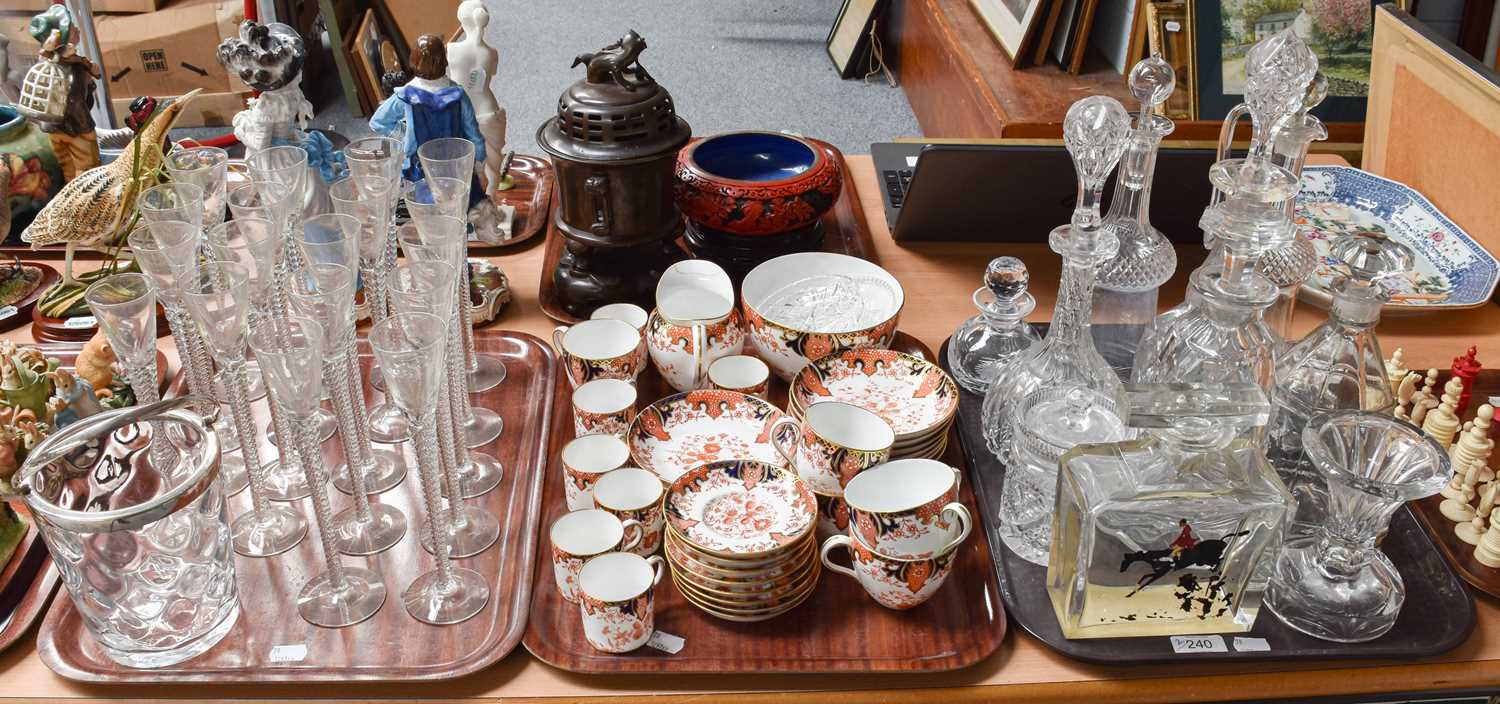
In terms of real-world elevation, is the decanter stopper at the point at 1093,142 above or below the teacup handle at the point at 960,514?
above

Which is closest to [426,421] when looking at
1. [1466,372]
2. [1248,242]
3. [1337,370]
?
[1248,242]

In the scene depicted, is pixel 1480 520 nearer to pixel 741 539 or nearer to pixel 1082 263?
pixel 1082 263

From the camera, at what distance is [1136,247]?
127 centimetres

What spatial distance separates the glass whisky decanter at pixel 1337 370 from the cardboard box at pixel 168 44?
2.97 metres

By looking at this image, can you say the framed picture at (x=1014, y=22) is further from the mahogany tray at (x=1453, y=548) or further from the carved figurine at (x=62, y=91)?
the carved figurine at (x=62, y=91)

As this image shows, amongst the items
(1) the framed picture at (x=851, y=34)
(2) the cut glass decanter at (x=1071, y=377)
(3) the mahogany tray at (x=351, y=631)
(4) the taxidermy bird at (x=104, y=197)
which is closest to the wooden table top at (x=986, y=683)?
(3) the mahogany tray at (x=351, y=631)

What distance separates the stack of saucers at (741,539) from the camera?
0.95m

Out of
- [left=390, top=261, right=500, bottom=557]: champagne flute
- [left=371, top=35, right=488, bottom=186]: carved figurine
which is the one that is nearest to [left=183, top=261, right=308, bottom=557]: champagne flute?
[left=390, top=261, right=500, bottom=557]: champagne flute

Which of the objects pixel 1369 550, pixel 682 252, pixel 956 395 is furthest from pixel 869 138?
pixel 1369 550

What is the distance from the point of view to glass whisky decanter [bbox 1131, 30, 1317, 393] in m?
1.00

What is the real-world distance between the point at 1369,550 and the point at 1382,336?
1.60ft

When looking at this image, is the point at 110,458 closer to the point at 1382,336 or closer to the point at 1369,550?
the point at 1369,550

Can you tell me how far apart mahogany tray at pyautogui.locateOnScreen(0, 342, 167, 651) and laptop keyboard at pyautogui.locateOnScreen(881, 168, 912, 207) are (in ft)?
3.59

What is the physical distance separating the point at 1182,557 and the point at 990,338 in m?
0.40
